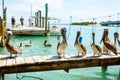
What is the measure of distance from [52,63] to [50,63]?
8 centimetres

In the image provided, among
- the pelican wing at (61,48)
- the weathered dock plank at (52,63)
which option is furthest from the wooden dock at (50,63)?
the pelican wing at (61,48)

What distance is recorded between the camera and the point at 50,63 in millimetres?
11836

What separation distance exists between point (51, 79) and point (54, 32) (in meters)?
32.3

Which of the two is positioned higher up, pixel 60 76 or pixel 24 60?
pixel 24 60

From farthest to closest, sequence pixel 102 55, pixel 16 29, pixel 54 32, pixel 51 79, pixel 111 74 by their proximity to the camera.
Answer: pixel 54 32
pixel 16 29
pixel 111 74
pixel 51 79
pixel 102 55

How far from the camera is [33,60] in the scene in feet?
39.2

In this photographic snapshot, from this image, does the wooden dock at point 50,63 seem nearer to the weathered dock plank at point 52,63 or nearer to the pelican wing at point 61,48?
the weathered dock plank at point 52,63

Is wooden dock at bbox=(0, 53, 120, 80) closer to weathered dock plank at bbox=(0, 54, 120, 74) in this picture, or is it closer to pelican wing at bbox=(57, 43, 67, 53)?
weathered dock plank at bbox=(0, 54, 120, 74)

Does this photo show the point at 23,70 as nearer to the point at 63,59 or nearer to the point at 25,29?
the point at 63,59

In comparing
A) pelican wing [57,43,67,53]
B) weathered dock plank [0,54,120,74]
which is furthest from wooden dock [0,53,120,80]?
pelican wing [57,43,67,53]

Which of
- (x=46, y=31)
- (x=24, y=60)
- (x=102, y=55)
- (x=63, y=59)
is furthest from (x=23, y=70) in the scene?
(x=46, y=31)

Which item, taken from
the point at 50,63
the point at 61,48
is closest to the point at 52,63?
the point at 50,63

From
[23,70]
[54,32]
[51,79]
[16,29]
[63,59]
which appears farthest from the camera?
[54,32]

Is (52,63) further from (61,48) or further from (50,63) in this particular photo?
(61,48)
